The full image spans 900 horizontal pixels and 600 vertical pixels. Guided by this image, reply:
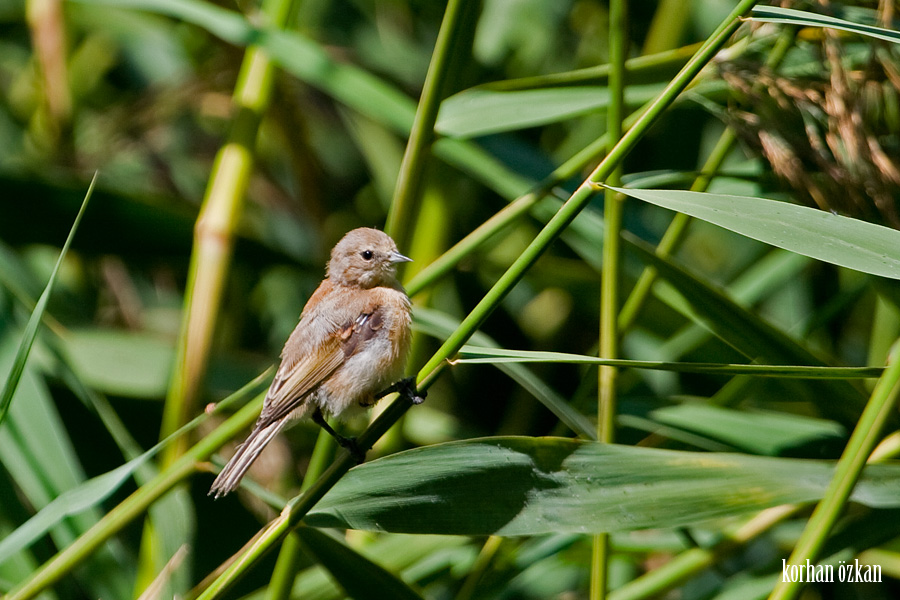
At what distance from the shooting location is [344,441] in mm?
1885

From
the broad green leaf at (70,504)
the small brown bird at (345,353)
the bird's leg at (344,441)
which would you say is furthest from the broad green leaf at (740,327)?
the broad green leaf at (70,504)

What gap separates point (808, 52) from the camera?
88.4 inches

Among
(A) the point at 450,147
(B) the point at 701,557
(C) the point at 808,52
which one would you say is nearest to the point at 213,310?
(A) the point at 450,147

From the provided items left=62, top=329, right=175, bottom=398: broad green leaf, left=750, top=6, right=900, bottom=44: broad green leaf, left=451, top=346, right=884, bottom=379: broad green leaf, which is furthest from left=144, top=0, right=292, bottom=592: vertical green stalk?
left=750, top=6, right=900, bottom=44: broad green leaf

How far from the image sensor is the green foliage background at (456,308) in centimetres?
160

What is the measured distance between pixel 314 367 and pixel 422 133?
687mm

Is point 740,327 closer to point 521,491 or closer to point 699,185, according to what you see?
point 699,185

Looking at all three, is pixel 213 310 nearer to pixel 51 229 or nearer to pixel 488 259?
pixel 51 229

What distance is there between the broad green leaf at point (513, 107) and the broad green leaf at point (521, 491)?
91 centimetres

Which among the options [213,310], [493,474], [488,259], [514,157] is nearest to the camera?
[493,474]

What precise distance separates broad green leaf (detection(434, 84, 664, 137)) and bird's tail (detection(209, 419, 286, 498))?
874 mm

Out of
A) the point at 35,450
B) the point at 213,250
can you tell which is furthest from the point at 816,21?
the point at 35,450

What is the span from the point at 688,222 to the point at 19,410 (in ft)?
6.21

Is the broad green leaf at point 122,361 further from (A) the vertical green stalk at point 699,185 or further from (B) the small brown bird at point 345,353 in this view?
(A) the vertical green stalk at point 699,185
